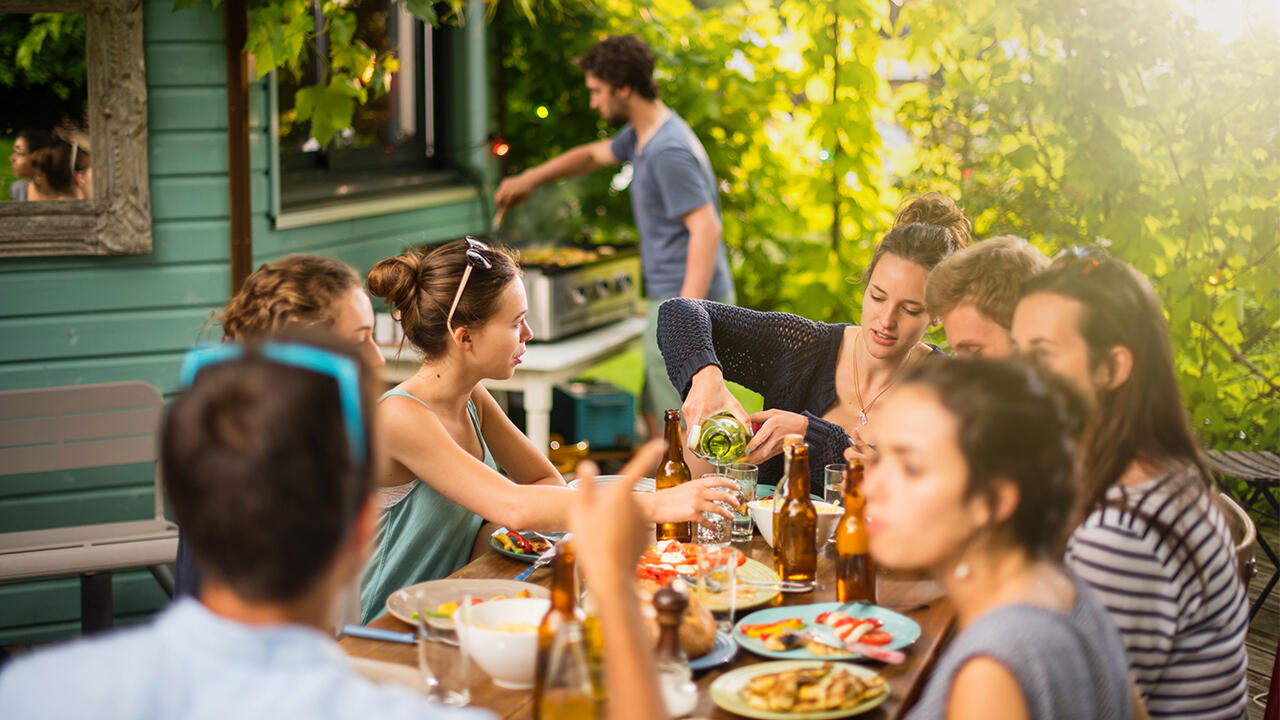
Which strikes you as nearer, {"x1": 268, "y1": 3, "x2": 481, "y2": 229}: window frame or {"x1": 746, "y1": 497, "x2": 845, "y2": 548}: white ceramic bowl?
{"x1": 746, "y1": 497, "x2": 845, "y2": 548}: white ceramic bowl

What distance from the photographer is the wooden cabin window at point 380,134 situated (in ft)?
13.5

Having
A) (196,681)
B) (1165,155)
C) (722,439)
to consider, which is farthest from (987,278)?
(1165,155)

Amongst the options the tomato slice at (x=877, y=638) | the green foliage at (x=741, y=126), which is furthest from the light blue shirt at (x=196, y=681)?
the green foliage at (x=741, y=126)

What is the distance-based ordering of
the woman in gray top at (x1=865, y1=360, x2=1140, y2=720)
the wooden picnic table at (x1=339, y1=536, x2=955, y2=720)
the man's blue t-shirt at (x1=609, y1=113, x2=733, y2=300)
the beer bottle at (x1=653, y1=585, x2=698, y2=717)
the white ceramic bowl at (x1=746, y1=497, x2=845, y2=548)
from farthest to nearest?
the man's blue t-shirt at (x1=609, y1=113, x2=733, y2=300)
the white ceramic bowl at (x1=746, y1=497, x2=845, y2=548)
the wooden picnic table at (x1=339, y1=536, x2=955, y2=720)
the beer bottle at (x1=653, y1=585, x2=698, y2=717)
the woman in gray top at (x1=865, y1=360, x2=1140, y2=720)

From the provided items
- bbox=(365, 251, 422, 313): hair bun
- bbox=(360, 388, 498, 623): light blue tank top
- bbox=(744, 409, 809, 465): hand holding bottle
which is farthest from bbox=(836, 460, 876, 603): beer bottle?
bbox=(365, 251, 422, 313): hair bun

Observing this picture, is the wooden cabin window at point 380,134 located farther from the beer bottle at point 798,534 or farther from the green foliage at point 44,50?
the beer bottle at point 798,534

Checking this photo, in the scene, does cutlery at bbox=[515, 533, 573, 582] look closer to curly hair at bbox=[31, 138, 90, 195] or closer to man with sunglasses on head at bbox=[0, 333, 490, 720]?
man with sunglasses on head at bbox=[0, 333, 490, 720]

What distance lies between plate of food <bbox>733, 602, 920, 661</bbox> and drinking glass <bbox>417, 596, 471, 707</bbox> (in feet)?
1.33

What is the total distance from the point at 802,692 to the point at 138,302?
273 centimetres

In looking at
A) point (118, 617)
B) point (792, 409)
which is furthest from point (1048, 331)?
point (118, 617)

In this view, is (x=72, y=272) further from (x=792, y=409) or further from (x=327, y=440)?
(x=327, y=440)

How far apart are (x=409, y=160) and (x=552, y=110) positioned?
0.86 metres

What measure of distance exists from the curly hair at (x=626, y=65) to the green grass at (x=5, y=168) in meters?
2.04

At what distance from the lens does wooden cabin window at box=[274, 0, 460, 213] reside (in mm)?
4105
